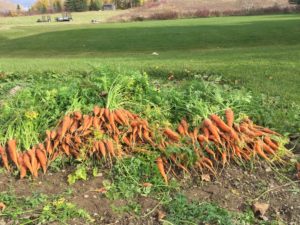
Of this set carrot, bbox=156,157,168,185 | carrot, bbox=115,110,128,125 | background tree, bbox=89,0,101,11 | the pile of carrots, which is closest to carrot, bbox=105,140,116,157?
the pile of carrots

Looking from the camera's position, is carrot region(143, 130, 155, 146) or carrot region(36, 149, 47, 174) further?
carrot region(143, 130, 155, 146)

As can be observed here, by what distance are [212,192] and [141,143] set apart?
79cm

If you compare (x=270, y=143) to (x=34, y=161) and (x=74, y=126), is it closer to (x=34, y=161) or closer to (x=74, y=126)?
(x=74, y=126)

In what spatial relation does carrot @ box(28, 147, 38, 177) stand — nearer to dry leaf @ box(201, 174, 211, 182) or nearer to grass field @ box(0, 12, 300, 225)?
grass field @ box(0, 12, 300, 225)

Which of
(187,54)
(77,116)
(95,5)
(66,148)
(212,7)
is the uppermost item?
(77,116)

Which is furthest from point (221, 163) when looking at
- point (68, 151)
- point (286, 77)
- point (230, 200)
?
point (286, 77)

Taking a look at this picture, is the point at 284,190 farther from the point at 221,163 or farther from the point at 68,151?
the point at 68,151

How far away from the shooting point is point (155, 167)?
139 inches

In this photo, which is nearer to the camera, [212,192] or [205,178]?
[212,192]

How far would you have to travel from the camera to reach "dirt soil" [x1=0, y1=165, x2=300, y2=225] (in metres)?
3.08

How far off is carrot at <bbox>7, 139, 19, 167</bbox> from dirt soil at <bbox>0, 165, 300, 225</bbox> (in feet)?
0.51

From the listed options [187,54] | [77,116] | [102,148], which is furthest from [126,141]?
[187,54]

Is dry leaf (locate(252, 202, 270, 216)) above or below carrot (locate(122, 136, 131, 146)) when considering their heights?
below

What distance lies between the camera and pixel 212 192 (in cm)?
334
